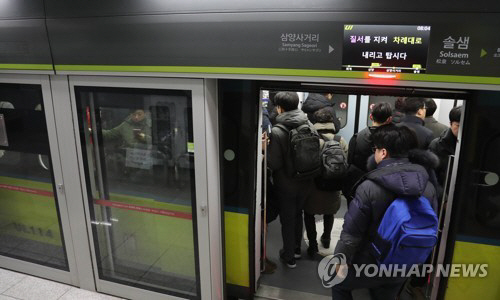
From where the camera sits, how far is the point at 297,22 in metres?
2.09

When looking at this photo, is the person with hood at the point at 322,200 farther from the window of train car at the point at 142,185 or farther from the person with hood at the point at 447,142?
the window of train car at the point at 142,185

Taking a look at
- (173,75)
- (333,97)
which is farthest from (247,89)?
(333,97)

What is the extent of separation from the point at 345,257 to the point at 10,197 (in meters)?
3.43

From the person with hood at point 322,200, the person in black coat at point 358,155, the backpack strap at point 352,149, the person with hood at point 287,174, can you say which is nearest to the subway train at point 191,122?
the person with hood at point 287,174

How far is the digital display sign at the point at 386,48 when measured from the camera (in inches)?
76.5

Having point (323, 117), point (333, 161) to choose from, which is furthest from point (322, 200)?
point (323, 117)

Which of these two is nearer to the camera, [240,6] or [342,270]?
[240,6]

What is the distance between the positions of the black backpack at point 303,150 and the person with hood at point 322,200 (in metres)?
0.38

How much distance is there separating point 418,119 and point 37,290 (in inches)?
158

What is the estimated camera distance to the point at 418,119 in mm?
3453

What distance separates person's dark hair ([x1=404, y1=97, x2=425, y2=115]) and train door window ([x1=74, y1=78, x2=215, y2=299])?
6.98ft

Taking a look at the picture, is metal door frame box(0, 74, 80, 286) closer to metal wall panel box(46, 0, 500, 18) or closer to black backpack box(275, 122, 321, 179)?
metal wall panel box(46, 0, 500, 18)

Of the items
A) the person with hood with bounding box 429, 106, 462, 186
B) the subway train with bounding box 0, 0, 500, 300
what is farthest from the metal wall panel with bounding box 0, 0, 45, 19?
the person with hood with bounding box 429, 106, 462, 186

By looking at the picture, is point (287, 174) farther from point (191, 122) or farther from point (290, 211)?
point (191, 122)
